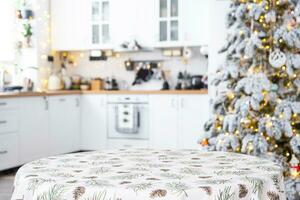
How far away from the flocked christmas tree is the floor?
1.83 metres

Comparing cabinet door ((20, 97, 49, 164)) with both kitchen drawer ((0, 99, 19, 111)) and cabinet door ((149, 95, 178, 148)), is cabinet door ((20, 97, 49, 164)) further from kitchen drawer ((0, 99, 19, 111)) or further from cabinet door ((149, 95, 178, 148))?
cabinet door ((149, 95, 178, 148))

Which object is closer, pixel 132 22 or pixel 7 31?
pixel 7 31

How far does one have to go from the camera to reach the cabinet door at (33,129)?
5176 mm

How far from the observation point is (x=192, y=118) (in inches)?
228

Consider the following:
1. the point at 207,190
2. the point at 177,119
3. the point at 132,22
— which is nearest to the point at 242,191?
the point at 207,190

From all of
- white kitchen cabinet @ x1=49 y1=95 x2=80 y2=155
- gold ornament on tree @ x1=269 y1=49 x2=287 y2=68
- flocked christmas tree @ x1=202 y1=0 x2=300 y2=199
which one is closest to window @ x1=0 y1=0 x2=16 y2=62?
white kitchen cabinet @ x1=49 y1=95 x2=80 y2=155

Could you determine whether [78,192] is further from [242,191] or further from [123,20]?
[123,20]

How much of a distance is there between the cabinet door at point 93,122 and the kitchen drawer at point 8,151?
1.42 metres

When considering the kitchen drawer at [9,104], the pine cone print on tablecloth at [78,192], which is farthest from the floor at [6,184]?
the pine cone print on tablecloth at [78,192]

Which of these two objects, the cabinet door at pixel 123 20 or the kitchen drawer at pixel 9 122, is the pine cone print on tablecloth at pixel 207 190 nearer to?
the kitchen drawer at pixel 9 122

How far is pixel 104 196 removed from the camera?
1397 millimetres

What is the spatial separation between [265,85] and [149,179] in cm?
256

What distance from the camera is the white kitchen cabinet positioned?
5.76m

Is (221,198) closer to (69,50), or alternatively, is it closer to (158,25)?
(158,25)
